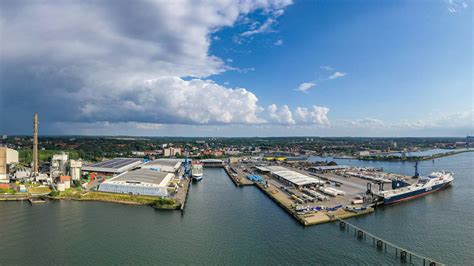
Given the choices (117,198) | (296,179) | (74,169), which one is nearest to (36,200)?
(74,169)

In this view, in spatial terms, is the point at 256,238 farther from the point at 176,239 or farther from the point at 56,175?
the point at 56,175

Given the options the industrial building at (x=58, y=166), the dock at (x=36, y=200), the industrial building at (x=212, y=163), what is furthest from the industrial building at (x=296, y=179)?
the industrial building at (x=58, y=166)

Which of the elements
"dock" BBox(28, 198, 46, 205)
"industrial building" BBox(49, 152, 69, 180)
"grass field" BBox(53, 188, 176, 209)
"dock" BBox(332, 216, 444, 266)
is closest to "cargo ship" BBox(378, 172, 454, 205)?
"dock" BBox(332, 216, 444, 266)

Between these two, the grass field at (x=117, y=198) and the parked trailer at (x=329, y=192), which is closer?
the grass field at (x=117, y=198)

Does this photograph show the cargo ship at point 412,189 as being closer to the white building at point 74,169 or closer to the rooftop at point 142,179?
the rooftop at point 142,179

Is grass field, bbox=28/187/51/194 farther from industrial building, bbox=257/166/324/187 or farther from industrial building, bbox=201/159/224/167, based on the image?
industrial building, bbox=201/159/224/167

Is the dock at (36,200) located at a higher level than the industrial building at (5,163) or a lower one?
lower
